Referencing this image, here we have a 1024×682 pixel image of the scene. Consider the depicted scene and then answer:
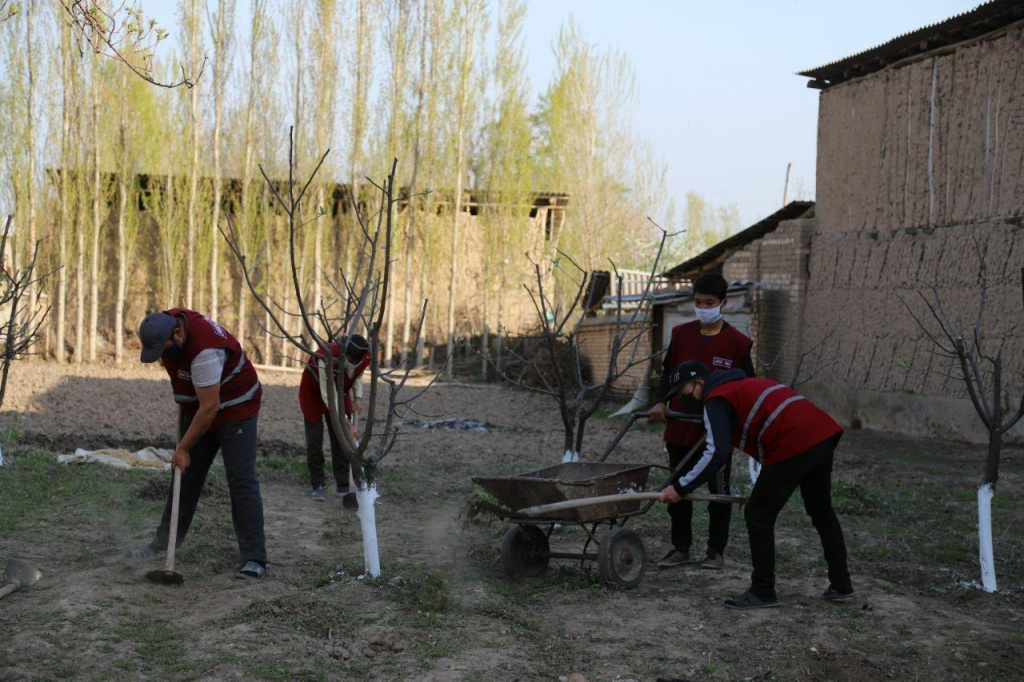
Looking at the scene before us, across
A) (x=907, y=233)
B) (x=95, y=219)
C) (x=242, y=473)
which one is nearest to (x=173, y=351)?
(x=242, y=473)

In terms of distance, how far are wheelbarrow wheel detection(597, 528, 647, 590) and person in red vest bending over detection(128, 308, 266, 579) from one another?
1.84 meters

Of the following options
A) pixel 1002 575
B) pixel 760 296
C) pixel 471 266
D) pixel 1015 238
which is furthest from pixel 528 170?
pixel 1002 575

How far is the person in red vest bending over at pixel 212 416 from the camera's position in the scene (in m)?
5.02

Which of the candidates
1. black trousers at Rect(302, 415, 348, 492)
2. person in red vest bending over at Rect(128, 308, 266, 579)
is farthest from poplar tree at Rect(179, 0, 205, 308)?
person in red vest bending over at Rect(128, 308, 266, 579)

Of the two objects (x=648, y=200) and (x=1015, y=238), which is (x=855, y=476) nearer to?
(x=1015, y=238)

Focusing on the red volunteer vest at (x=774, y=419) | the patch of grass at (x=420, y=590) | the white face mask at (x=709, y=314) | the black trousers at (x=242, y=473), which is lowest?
the patch of grass at (x=420, y=590)

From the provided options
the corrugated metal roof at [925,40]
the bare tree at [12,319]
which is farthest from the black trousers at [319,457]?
the corrugated metal roof at [925,40]

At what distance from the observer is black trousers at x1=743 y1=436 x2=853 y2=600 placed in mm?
4902

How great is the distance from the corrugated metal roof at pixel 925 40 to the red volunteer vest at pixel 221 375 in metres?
9.61

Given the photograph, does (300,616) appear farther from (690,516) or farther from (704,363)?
(704,363)

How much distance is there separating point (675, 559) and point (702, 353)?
1.25 metres

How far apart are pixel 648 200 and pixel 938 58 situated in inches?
776

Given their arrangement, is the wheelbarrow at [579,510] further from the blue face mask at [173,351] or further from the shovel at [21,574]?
the shovel at [21,574]

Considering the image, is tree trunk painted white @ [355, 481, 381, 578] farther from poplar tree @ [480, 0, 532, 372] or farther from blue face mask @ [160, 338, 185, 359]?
poplar tree @ [480, 0, 532, 372]
